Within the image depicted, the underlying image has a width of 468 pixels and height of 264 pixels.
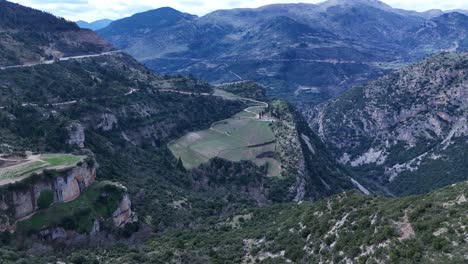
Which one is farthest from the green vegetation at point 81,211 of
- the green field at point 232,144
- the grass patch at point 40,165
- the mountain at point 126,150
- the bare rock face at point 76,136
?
the green field at point 232,144

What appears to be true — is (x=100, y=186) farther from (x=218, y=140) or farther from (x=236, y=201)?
(x=218, y=140)

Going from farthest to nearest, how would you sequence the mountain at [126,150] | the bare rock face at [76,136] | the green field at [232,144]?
the green field at [232,144], the bare rock face at [76,136], the mountain at [126,150]

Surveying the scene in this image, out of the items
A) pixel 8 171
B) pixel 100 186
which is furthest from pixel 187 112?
pixel 8 171

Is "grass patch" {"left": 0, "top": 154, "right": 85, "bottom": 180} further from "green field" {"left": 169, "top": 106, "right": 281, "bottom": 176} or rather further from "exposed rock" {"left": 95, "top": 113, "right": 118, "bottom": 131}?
"green field" {"left": 169, "top": 106, "right": 281, "bottom": 176}

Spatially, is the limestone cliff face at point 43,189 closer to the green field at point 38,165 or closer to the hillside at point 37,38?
the green field at point 38,165

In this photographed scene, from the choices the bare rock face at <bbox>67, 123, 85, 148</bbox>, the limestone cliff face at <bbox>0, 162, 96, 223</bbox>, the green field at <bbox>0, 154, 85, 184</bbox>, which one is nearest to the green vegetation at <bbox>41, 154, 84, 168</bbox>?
the green field at <bbox>0, 154, 85, 184</bbox>

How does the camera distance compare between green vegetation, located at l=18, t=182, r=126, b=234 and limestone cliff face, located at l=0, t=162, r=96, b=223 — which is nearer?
limestone cliff face, located at l=0, t=162, r=96, b=223

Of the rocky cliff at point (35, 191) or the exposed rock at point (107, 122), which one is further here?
the exposed rock at point (107, 122)

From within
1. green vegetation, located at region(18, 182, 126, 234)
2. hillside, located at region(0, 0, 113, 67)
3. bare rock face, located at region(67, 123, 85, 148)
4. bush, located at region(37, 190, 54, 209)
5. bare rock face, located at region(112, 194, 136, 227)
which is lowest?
bare rock face, located at region(112, 194, 136, 227)
